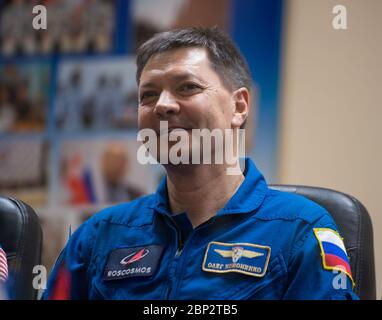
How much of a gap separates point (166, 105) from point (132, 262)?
37 cm

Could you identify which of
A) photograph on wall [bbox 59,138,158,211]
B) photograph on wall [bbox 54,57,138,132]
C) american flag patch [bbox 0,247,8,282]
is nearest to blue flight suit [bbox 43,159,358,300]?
american flag patch [bbox 0,247,8,282]

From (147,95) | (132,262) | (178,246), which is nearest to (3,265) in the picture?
(132,262)

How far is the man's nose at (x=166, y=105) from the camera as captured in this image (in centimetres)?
117

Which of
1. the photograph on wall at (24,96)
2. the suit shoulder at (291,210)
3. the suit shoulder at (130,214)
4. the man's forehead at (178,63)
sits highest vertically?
the man's forehead at (178,63)

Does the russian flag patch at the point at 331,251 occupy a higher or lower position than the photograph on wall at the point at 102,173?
higher

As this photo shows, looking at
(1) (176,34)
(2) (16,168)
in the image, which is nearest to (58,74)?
(2) (16,168)

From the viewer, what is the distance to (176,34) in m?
1.26

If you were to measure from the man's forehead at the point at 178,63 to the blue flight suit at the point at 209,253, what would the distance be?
290 millimetres

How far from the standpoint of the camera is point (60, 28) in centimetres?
251

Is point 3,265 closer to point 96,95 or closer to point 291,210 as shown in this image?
point 291,210

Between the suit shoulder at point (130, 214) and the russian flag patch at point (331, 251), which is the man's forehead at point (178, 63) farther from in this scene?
the russian flag patch at point (331, 251)

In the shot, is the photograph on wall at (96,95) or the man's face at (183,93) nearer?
the man's face at (183,93)

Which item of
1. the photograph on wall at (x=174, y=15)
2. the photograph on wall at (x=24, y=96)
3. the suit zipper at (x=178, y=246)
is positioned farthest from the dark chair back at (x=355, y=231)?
the photograph on wall at (x=24, y=96)

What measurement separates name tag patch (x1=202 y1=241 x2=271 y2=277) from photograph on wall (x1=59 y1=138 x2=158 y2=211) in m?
1.24
